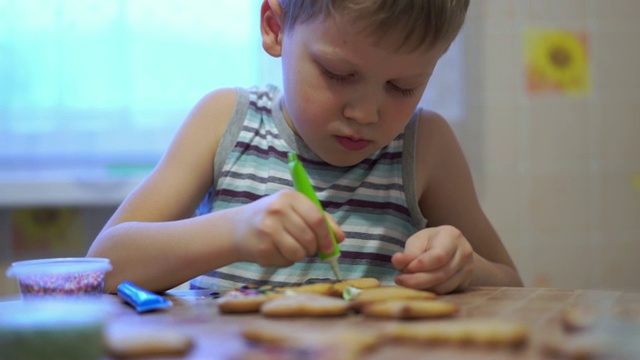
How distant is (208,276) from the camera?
3.78 ft

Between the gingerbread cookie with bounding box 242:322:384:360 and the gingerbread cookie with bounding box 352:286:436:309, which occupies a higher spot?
the gingerbread cookie with bounding box 242:322:384:360

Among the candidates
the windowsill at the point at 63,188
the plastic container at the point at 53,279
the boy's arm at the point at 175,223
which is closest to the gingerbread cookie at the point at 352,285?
the boy's arm at the point at 175,223

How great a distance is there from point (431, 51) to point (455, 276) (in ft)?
0.99

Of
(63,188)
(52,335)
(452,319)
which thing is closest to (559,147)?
(63,188)

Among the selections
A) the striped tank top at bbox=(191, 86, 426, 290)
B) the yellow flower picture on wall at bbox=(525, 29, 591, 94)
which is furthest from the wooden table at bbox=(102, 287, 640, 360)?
the yellow flower picture on wall at bbox=(525, 29, 591, 94)

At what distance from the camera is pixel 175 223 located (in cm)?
94

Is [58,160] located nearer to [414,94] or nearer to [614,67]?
[414,94]

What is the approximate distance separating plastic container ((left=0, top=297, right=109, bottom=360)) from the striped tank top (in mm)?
636

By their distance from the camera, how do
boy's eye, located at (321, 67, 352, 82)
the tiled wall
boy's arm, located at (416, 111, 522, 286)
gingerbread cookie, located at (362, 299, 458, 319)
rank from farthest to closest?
the tiled wall
boy's arm, located at (416, 111, 522, 286)
boy's eye, located at (321, 67, 352, 82)
gingerbread cookie, located at (362, 299, 458, 319)

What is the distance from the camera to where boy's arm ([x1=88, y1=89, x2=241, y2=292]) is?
2.97 feet

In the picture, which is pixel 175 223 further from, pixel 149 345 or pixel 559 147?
pixel 559 147

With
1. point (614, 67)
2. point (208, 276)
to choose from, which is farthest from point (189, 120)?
point (614, 67)

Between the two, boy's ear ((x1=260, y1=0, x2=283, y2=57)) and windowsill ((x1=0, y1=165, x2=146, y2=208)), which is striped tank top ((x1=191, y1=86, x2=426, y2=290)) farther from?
windowsill ((x1=0, y1=165, x2=146, y2=208))

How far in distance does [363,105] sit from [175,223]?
28 centimetres
